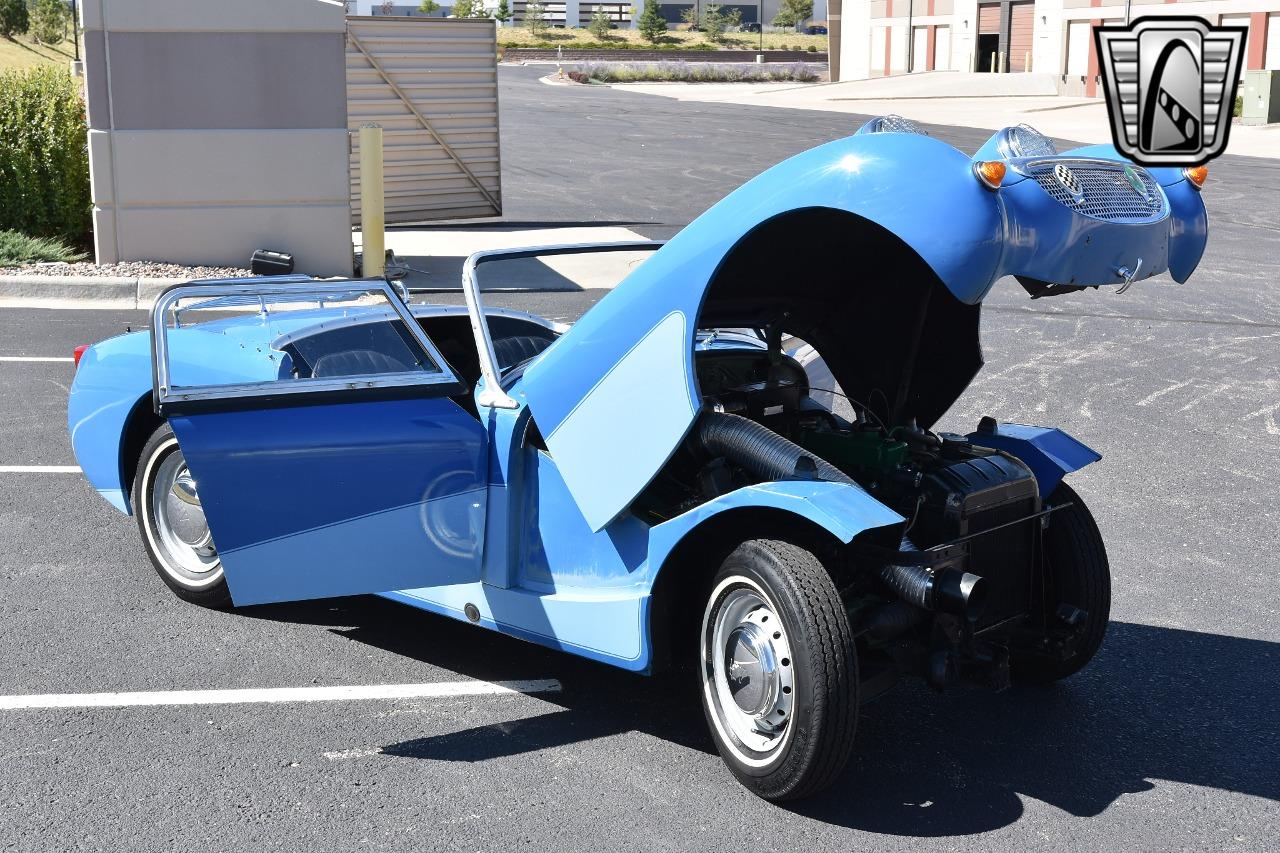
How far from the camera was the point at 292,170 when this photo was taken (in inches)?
520

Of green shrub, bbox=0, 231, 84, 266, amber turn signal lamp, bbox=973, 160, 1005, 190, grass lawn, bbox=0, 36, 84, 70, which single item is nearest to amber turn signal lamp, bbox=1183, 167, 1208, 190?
amber turn signal lamp, bbox=973, 160, 1005, 190

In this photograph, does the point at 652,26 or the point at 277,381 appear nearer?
the point at 277,381

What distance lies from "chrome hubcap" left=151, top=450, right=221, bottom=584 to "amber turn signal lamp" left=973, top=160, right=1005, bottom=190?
3468 millimetres

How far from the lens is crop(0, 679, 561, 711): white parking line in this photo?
15.6 feet

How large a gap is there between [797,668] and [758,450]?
75 centimetres

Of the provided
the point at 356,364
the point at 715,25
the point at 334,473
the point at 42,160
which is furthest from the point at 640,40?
the point at 334,473

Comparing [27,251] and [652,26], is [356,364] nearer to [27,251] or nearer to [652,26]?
[27,251]

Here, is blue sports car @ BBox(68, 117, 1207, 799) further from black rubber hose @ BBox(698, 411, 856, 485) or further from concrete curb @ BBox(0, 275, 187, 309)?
concrete curb @ BBox(0, 275, 187, 309)

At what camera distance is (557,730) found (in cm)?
462

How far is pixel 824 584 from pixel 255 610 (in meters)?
2.69

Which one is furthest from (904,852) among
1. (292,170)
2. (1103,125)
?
(1103,125)

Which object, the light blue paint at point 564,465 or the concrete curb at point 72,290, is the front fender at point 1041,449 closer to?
the light blue paint at point 564,465

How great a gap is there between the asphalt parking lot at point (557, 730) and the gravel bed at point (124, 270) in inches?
209

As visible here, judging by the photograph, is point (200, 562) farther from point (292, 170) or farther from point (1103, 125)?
point (1103, 125)
